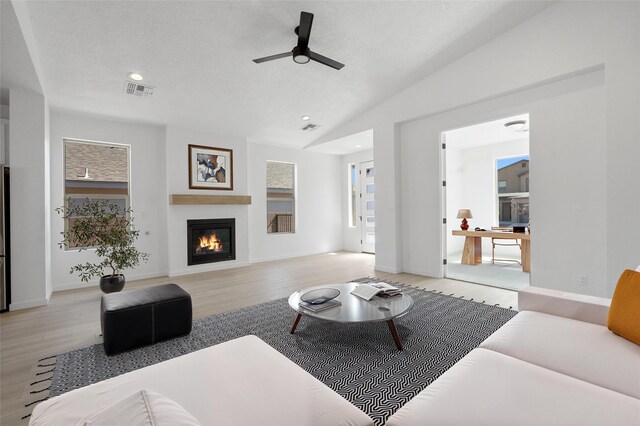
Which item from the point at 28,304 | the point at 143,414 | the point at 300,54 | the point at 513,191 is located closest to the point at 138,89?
the point at 300,54

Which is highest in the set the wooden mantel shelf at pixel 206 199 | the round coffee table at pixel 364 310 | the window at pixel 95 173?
the window at pixel 95 173

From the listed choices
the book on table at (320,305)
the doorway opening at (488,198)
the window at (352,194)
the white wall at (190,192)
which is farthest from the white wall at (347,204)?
the book on table at (320,305)

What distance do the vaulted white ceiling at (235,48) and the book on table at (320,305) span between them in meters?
3.02

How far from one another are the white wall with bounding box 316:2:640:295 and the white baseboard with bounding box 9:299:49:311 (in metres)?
5.92

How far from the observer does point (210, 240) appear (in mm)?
5859

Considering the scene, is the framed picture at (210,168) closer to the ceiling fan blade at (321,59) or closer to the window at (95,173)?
the window at (95,173)

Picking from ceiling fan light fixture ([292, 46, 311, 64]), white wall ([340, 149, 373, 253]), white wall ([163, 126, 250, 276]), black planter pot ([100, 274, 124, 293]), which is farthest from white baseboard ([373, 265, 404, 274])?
black planter pot ([100, 274, 124, 293])

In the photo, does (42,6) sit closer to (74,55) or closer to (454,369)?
(74,55)

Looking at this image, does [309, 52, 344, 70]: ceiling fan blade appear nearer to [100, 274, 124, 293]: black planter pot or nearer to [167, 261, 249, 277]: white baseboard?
[100, 274, 124, 293]: black planter pot

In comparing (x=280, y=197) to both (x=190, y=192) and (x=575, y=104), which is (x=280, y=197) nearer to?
(x=190, y=192)

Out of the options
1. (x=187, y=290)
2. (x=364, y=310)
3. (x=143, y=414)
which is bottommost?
(x=187, y=290)

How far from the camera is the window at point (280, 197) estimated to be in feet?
23.2

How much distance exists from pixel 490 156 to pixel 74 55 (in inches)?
303

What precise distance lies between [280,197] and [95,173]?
3576 mm
